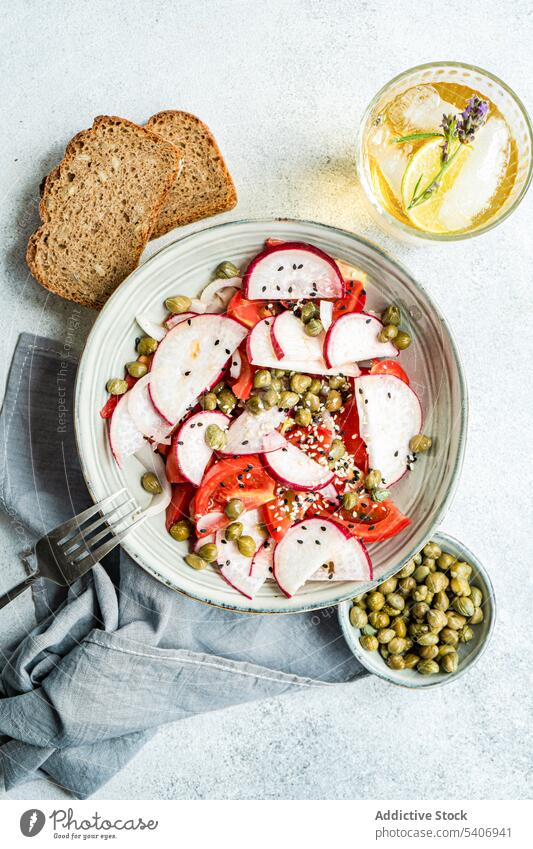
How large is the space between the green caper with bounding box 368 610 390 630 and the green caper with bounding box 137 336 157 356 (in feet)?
2.88

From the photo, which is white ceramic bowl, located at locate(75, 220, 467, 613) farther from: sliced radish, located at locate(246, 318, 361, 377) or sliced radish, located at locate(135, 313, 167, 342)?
sliced radish, located at locate(246, 318, 361, 377)

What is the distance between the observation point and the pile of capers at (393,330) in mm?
1630

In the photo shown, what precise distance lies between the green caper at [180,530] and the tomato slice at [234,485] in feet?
0.19

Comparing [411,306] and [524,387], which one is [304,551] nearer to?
[411,306]

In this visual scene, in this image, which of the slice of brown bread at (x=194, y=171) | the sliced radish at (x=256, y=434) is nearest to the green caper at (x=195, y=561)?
the sliced radish at (x=256, y=434)

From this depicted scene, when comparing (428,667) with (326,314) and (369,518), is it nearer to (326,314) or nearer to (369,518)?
(369,518)

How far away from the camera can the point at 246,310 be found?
162cm

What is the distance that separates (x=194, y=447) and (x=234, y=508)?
7.0 inches

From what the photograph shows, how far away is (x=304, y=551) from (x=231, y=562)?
0.19 metres

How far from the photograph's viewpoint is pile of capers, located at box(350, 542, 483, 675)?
170cm

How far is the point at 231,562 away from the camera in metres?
1.64

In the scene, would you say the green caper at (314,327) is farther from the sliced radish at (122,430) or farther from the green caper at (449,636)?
the green caper at (449,636)

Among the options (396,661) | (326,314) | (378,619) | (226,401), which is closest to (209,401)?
(226,401)

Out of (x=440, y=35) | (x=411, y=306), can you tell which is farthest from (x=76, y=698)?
(x=440, y=35)
